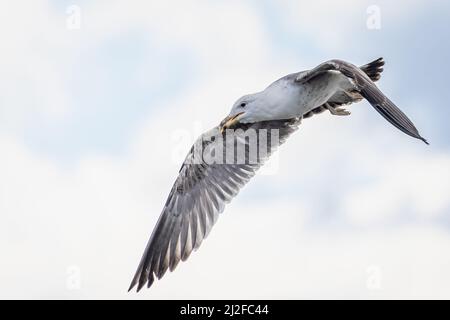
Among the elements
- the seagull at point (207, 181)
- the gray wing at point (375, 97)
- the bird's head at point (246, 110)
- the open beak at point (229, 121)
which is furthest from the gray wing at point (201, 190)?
the gray wing at point (375, 97)

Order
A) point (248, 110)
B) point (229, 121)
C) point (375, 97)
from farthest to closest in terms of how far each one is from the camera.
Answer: point (229, 121), point (248, 110), point (375, 97)

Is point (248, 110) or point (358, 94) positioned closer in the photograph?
point (248, 110)

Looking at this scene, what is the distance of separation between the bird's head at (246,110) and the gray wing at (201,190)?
0.56m

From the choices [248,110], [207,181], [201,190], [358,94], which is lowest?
[201,190]

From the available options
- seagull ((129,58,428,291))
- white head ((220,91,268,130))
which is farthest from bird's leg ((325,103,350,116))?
white head ((220,91,268,130))

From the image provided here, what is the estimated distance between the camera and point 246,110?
1014 centimetres

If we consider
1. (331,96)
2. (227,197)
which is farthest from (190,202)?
(331,96)

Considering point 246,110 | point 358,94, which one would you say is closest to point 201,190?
point 246,110

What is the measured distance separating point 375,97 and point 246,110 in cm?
189

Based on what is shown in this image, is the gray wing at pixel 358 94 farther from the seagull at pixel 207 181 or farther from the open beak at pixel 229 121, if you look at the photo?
the open beak at pixel 229 121

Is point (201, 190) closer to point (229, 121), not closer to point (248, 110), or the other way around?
point (229, 121)

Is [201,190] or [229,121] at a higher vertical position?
[229,121]

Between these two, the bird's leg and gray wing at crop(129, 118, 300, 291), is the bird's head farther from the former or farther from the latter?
the bird's leg

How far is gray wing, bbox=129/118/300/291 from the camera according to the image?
35.6 ft
